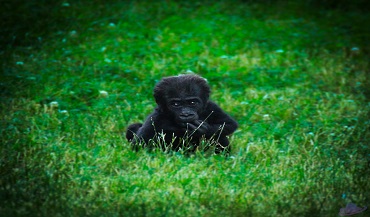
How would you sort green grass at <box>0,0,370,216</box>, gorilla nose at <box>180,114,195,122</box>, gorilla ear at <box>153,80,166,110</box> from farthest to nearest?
gorilla ear at <box>153,80,166,110</box>
gorilla nose at <box>180,114,195,122</box>
green grass at <box>0,0,370,216</box>

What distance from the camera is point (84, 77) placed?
1045 cm

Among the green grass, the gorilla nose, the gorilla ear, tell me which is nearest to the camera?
the green grass

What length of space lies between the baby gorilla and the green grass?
297mm

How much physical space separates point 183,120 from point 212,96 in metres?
2.76

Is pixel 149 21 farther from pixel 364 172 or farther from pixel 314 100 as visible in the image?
pixel 364 172

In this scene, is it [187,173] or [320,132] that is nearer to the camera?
[187,173]

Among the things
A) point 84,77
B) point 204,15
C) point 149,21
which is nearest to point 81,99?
point 84,77

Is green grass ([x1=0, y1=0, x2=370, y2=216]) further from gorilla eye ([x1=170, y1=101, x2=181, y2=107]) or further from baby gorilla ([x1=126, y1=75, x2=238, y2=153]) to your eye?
gorilla eye ([x1=170, y1=101, x2=181, y2=107])

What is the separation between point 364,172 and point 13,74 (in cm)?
625

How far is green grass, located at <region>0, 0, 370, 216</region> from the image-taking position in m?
5.84

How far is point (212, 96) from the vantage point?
9.86 meters

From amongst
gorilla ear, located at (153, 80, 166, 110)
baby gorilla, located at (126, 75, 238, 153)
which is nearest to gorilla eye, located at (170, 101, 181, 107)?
baby gorilla, located at (126, 75, 238, 153)

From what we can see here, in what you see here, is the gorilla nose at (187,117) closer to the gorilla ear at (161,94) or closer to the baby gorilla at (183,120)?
the baby gorilla at (183,120)

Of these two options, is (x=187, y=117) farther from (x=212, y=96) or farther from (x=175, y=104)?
(x=212, y=96)
